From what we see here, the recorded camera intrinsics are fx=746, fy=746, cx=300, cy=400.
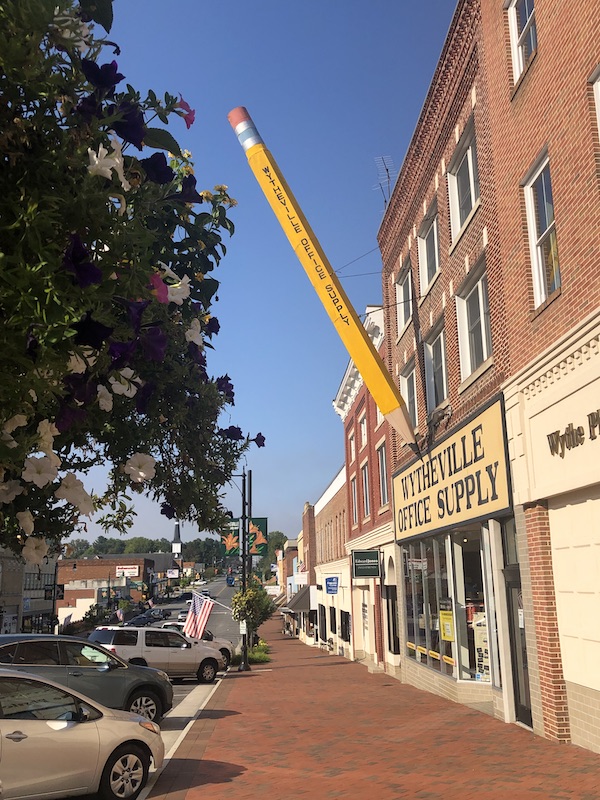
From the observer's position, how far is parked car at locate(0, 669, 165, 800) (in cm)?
768

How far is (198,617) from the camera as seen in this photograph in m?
27.1

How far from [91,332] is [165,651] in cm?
2303

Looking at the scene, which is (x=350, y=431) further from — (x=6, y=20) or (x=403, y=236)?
(x=6, y=20)

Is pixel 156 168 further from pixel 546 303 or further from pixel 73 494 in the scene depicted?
pixel 546 303

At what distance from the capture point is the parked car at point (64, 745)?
7.68m

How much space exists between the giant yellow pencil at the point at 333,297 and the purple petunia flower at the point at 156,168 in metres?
14.8

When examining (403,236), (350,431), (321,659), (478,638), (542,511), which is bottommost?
(321,659)

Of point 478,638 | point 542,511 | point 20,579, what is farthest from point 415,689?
point 20,579

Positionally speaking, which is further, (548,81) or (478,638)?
(478,638)

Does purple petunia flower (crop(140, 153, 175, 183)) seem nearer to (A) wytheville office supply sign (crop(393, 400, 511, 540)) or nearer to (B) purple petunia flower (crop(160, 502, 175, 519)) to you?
(B) purple petunia flower (crop(160, 502, 175, 519))

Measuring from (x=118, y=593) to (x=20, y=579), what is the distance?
5334cm

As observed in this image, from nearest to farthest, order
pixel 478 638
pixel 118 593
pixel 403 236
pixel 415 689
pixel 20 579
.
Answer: pixel 478 638 < pixel 415 689 < pixel 403 236 < pixel 20 579 < pixel 118 593

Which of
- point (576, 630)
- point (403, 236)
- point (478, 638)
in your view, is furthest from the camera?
point (403, 236)

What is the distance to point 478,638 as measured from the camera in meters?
15.2
